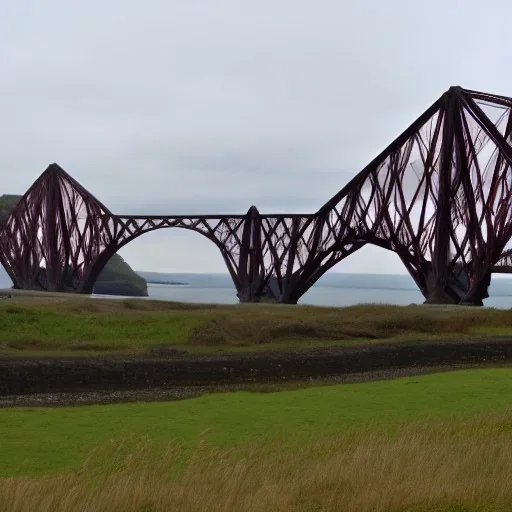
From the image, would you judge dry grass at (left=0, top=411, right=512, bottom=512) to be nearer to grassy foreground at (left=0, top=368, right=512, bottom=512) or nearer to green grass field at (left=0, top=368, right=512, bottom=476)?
grassy foreground at (left=0, top=368, right=512, bottom=512)

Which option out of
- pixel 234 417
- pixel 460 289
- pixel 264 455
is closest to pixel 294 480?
pixel 264 455

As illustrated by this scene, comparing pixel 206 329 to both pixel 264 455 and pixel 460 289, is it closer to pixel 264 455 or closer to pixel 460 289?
pixel 264 455

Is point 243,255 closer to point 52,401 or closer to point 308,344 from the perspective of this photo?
point 308,344

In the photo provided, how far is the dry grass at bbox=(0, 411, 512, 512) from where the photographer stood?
27.5 feet

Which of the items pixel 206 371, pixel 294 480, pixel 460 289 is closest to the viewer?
pixel 294 480

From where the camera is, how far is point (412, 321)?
4150 centimetres

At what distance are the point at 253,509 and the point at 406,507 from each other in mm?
1816

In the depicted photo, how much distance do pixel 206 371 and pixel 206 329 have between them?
8871 mm

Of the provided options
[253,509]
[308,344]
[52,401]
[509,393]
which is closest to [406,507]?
[253,509]

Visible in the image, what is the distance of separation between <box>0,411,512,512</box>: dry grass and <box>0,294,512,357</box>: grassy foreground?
20196 mm

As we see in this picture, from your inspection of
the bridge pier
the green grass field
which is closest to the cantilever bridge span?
the bridge pier

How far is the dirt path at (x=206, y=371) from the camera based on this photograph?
21812 millimetres

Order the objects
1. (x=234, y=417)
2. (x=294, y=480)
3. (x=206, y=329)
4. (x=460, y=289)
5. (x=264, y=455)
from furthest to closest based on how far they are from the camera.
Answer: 1. (x=460, y=289)
2. (x=206, y=329)
3. (x=234, y=417)
4. (x=264, y=455)
5. (x=294, y=480)

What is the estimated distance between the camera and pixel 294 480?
9.30 m
